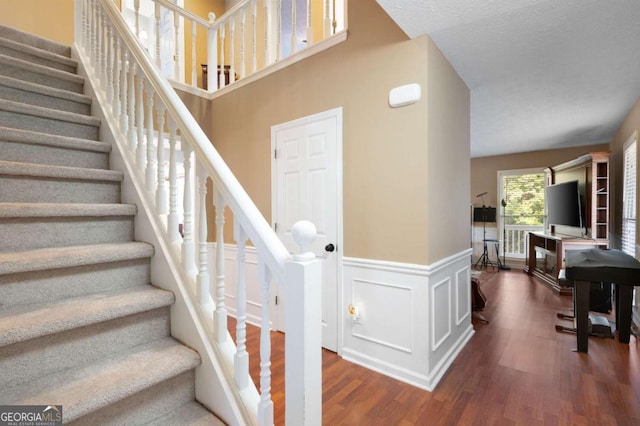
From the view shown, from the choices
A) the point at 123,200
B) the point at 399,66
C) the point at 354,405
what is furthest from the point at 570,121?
the point at 123,200

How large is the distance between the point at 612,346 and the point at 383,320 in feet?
7.23

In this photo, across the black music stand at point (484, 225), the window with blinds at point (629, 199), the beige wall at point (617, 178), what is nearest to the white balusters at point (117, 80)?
the window with blinds at point (629, 199)

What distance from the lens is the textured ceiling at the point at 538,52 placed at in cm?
182

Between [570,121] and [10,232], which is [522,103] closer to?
[570,121]

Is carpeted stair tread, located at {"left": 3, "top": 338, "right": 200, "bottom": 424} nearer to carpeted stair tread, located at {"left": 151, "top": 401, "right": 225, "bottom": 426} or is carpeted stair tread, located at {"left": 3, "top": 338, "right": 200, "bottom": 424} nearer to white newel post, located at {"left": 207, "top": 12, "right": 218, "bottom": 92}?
carpeted stair tread, located at {"left": 151, "top": 401, "right": 225, "bottom": 426}

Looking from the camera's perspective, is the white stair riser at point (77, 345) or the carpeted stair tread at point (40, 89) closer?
the white stair riser at point (77, 345)

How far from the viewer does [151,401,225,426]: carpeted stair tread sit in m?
1.13

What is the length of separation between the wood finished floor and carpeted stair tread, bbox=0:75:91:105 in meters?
2.30

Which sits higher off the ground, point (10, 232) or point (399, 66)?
point (399, 66)

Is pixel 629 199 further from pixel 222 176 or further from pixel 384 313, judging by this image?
pixel 222 176

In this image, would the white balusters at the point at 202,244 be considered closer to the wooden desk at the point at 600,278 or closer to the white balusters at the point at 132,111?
the white balusters at the point at 132,111

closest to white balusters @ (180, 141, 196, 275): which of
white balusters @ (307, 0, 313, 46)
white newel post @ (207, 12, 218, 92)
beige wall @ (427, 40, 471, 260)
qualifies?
A: beige wall @ (427, 40, 471, 260)

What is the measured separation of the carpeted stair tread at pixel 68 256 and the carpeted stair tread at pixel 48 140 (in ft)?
2.27

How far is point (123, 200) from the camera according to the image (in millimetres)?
1766
